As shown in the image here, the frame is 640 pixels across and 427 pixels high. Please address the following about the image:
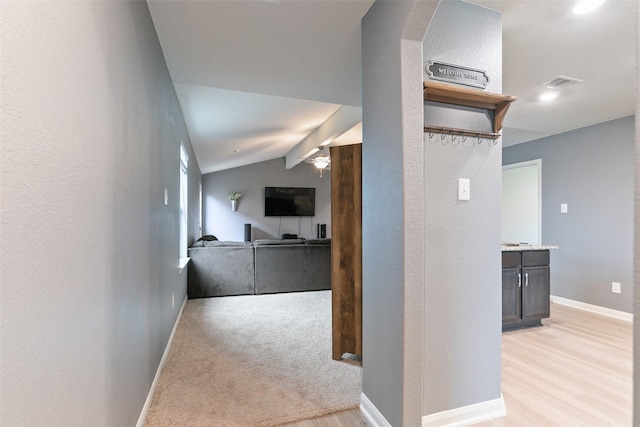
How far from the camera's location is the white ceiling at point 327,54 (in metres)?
1.77

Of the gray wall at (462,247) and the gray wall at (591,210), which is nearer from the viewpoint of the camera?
the gray wall at (462,247)

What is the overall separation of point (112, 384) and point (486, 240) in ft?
6.43

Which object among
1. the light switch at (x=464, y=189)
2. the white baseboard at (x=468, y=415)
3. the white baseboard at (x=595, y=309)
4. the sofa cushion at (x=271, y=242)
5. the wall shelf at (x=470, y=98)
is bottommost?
the white baseboard at (x=595, y=309)

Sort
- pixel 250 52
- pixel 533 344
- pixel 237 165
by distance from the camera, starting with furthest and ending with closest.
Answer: pixel 237 165 < pixel 533 344 < pixel 250 52

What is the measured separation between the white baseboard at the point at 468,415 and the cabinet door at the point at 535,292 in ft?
5.94

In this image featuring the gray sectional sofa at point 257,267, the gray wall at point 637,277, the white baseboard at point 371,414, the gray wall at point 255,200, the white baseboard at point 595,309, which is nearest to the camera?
the gray wall at point 637,277

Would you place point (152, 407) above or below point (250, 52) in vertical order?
below

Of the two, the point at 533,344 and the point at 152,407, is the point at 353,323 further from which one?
the point at 533,344

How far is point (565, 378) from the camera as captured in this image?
223 centimetres

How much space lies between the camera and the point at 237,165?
7953 millimetres

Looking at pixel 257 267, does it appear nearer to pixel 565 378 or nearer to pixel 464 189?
pixel 464 189

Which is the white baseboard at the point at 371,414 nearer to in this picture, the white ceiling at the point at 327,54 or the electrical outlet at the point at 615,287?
the white ceiling at the point at 327,54

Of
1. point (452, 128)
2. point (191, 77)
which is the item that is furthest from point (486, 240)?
point (191, 77)

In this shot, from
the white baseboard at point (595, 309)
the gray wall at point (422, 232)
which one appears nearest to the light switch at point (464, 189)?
the gray wall at point (422, 232)
